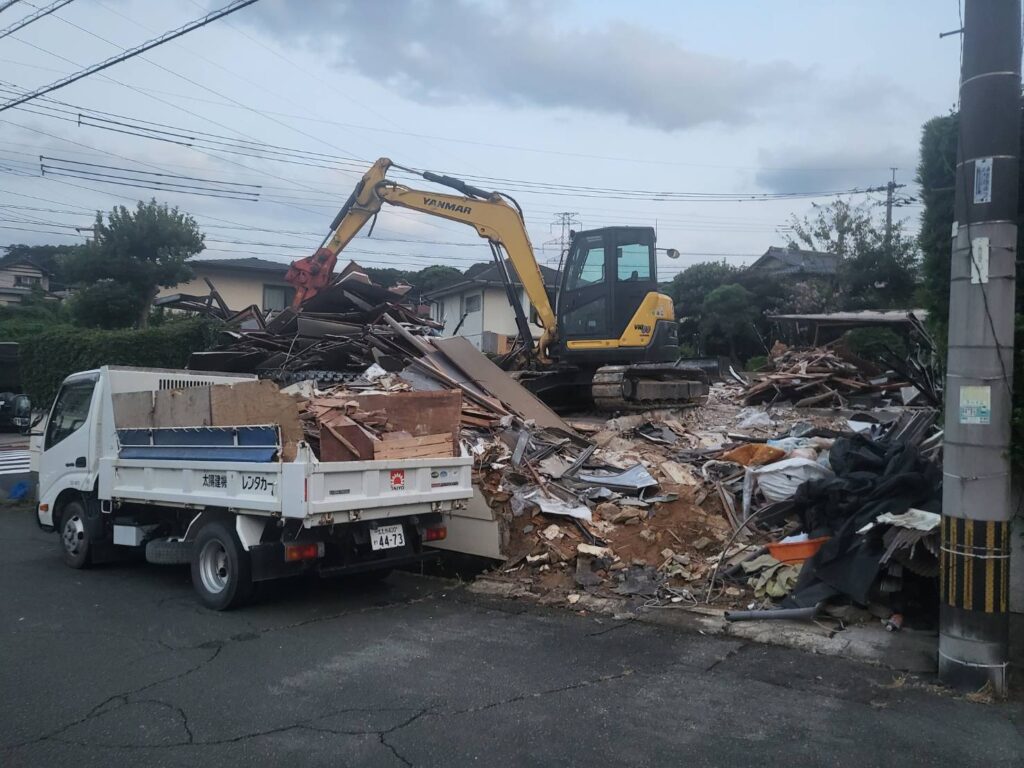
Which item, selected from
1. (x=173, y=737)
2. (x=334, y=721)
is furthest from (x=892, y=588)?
(x=173, y=737)

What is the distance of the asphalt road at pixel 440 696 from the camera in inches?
184

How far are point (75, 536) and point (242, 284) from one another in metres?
29.8

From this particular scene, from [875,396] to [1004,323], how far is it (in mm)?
10554

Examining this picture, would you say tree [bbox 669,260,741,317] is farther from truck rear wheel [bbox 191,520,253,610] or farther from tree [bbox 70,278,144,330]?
truck rear wheel [bbox 191,520,253,610]

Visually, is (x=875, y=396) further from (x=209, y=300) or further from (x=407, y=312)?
(x=209, y=300)

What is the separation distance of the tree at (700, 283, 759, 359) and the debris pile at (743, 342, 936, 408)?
A: 1488cm

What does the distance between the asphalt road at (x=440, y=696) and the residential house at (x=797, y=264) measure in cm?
2818

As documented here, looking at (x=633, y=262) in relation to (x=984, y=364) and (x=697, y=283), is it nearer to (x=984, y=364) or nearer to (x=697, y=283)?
(x=984, y=364)

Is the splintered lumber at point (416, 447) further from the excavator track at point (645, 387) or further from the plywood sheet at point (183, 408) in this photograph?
the excavator track at point (645, 387)

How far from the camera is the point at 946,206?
6.97 metres

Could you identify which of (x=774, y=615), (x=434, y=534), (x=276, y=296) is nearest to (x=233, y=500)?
(x=434, y=534)

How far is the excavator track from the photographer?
14.7 metres

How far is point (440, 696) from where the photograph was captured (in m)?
5.54

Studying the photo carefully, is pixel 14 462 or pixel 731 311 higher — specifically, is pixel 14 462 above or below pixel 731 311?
below
